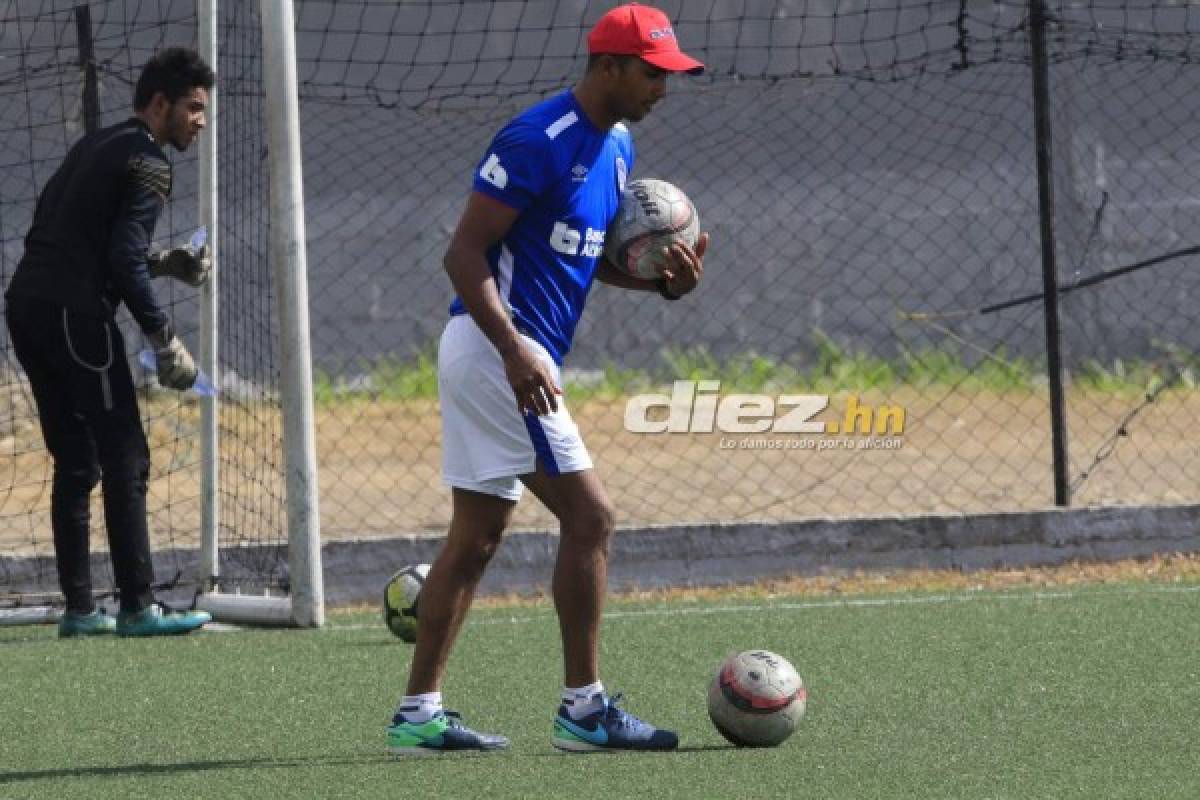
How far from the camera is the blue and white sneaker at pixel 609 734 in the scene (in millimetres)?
6125

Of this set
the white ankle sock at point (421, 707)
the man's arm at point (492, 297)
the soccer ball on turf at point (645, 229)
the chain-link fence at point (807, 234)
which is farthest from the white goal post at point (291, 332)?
the chain-link fence at point (807, 234)

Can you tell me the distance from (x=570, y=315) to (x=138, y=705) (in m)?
2.15

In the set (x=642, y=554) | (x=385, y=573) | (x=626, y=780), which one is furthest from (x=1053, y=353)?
(x=626, y=780)

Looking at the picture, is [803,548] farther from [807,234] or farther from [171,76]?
[807,234]

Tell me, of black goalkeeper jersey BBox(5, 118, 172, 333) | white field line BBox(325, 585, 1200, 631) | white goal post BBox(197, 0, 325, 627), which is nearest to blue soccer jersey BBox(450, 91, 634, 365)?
black goalkeeper jersey BBox(5, 118, 172, 333)

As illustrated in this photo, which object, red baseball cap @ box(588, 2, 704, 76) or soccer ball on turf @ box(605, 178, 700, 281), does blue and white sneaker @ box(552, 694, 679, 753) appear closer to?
soccer ball on turf @ box(605, 178, 700, 281)

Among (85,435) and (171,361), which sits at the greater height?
(171,361)

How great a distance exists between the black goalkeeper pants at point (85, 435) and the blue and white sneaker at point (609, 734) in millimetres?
3234

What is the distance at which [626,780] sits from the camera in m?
5.68

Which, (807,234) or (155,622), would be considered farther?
(807,234)

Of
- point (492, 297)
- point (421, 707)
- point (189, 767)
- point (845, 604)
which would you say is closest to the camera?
point (492, 297)

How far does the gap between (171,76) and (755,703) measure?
13.2 feet

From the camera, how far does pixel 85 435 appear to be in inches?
356

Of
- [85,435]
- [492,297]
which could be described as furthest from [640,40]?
[85,435]
